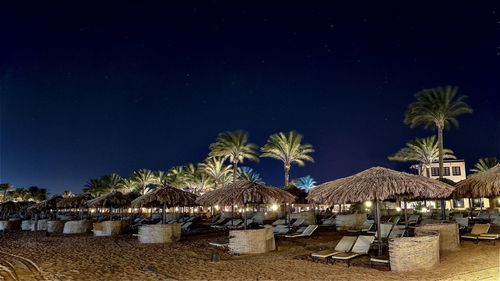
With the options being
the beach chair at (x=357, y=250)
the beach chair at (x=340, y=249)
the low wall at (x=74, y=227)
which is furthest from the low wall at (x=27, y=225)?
the beach chair at (x=357, y=250)

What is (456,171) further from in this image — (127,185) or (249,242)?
(249,242)

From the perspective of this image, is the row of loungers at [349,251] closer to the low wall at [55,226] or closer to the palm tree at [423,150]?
the low wall at [55,226]

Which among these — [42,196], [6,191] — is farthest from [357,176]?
[6,191]

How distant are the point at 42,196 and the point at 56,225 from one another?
7265 centimetres

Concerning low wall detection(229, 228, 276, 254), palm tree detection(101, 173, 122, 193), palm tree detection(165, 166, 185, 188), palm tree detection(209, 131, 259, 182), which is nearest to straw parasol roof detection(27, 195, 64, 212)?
palm tree detection(209, 131, 259, 182)

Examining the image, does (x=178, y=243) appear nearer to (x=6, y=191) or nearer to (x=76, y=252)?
(x=76, y=252)

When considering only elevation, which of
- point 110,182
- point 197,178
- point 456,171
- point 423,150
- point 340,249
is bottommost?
point 340,249

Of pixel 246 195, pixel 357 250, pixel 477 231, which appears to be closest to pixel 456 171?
pixel 477 231

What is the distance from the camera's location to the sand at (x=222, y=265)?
9.22 meters

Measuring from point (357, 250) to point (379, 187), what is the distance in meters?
1.93

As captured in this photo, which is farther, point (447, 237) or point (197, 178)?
point (197, 178)

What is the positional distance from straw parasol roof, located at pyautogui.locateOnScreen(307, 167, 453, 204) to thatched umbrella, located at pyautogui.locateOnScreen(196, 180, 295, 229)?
8.90 feet

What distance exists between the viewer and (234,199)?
13.9m

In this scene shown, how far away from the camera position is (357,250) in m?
11.1
